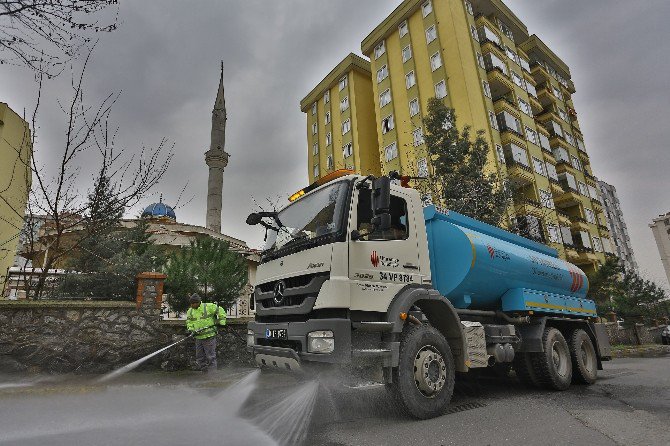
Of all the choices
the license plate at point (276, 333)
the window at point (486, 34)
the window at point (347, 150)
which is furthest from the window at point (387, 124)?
the license plate at point (276, 333)

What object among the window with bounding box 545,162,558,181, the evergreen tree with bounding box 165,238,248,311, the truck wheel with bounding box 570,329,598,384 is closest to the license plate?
the truck wheel with bounding box 570,329,598,384

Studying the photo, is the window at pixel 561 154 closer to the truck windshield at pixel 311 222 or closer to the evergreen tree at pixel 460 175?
the evergreen tree at pixel 460 175

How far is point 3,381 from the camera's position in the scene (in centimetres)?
638

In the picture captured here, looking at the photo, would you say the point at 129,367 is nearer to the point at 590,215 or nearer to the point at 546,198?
the point at 546,198

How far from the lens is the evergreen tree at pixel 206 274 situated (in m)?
10.6

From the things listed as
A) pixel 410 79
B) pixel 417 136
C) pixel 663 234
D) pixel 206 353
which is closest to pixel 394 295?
pixel 206 353

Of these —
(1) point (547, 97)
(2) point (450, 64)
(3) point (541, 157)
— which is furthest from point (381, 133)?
Answer: (1) point (547, 97)

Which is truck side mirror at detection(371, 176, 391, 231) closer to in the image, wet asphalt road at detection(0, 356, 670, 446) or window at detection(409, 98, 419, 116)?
wet asphalt road at detection(0, 356, 670, 446)

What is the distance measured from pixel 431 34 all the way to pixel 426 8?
2.65 metres

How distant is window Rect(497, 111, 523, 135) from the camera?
28.3m

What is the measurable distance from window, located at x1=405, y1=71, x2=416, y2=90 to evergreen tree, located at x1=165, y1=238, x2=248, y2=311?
2442 cm

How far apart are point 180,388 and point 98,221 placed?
14.9 ft

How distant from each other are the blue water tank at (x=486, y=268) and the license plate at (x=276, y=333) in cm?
230

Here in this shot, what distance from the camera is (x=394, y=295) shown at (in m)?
4.60
